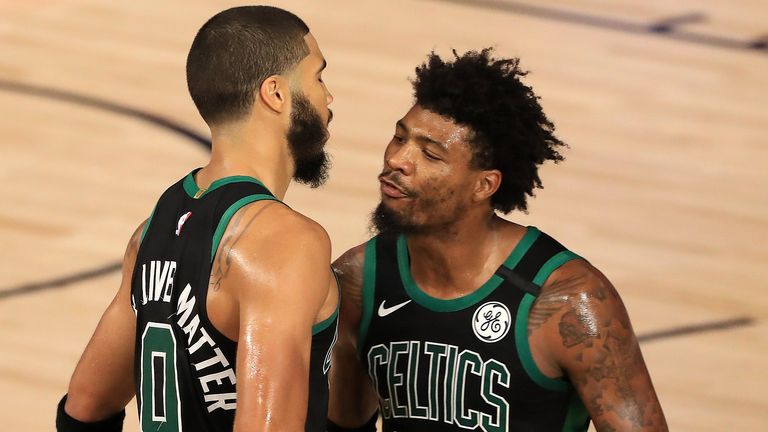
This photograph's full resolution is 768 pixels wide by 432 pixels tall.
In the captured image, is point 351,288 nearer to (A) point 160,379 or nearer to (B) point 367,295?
(B) point 367,295

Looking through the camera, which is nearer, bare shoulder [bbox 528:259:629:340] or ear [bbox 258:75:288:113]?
ear [bbox 258:75:288:113]

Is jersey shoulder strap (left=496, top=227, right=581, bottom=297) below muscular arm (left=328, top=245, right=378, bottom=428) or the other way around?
the other way around

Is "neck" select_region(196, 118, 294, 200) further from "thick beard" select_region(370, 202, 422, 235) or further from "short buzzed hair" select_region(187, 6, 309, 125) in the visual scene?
"thick beard" select_region(370, 202, 422, 235)

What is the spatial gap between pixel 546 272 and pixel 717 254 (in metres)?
4.41

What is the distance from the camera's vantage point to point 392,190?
4.13 metres

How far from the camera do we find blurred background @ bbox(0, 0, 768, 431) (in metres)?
7.19

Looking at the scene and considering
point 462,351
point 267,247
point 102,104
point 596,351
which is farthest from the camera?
point 102,104

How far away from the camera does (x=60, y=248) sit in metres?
7.90

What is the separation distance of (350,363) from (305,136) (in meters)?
1.00

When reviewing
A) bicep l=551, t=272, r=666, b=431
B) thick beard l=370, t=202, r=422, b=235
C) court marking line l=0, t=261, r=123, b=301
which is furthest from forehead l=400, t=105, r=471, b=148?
court marking line l=0, t=261, r=123, b=301

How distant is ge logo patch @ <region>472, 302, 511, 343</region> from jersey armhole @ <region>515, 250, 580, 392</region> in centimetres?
4

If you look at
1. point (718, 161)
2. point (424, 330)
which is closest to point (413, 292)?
point (424, 330)

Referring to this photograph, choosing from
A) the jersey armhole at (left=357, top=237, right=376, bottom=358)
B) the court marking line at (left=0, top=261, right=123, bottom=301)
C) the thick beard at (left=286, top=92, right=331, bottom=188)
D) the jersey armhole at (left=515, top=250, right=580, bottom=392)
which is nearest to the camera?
the thick beard at (left=286, top=92, right=331, bottom=188)

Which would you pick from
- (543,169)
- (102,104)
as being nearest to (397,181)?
(543,169)
